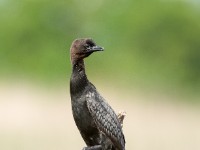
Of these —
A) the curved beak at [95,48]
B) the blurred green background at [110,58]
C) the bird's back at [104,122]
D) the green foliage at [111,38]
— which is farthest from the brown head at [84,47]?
the green foliage at [111,38]

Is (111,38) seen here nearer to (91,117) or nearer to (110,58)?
(110,58)

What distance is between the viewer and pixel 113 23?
29328 millimetres

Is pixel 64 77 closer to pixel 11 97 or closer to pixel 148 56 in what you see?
pixel 148 56

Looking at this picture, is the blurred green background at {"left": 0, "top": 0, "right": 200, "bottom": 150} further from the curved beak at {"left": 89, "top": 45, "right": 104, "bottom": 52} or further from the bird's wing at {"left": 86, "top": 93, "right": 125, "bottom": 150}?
the curved beak at {"left": 89, "top": 45, "right": 104, "bottom": 52}

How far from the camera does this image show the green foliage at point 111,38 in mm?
25453

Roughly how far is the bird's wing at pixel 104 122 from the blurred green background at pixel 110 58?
790 cm

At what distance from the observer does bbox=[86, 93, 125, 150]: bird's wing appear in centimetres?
732

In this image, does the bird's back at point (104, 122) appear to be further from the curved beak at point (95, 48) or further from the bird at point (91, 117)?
the curved beak at point (95, 48)

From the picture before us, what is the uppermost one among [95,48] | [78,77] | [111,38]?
[111,38]

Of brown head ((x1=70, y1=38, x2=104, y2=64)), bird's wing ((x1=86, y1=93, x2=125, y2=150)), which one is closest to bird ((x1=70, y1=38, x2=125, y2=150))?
bird's wing ((x1=86, y1=93, x2=125, y2=150))

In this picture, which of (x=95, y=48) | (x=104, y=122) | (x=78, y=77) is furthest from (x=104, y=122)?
(x=95, y=48)

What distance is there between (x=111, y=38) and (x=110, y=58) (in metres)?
1.85

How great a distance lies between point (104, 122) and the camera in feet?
24.1

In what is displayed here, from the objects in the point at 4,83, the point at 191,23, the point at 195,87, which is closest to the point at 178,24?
the point at 191,23
